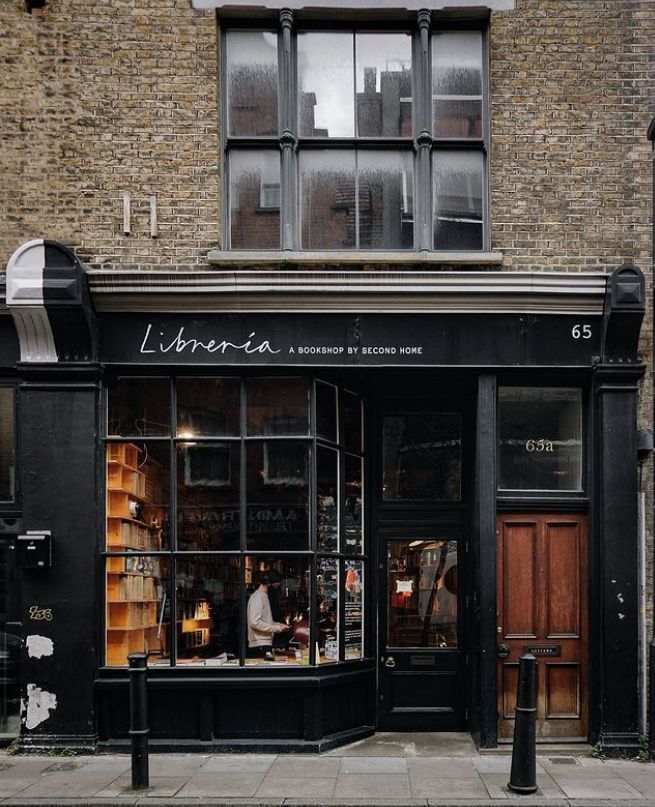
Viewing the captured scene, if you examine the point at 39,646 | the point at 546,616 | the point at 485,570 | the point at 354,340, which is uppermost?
the point at 354,340

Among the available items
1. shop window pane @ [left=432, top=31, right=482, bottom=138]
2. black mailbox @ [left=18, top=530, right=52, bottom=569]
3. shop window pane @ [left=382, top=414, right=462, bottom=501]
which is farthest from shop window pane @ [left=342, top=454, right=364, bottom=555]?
shop window pane @ [left=432, top=31, right=482, bottom=138]

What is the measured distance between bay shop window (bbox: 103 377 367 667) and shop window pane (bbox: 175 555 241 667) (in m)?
0.01

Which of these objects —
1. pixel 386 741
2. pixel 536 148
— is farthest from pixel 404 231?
pixel 386 741

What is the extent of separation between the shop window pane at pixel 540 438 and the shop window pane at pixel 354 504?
1.64 metres

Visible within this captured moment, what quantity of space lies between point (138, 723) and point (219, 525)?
2.34m

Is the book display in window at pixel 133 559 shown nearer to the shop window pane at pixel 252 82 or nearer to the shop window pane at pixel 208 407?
the shop window pane at pixel 208 407

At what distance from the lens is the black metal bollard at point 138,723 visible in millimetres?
7828

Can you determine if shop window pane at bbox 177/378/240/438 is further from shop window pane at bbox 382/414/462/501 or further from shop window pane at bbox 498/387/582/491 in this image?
shop window pane at bbox 498/387/582/491

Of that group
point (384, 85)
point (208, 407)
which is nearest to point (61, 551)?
point (208, 407)

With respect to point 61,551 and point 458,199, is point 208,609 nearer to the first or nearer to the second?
point 61,551

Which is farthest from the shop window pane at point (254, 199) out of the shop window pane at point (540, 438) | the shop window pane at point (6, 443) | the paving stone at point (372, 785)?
the paving stone at point (372, 785)

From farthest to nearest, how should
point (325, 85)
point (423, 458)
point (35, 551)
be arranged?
point (423, 458), point (325, 85), point (35, 551)

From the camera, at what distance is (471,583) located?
10.2 metres

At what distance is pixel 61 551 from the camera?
9352mm
